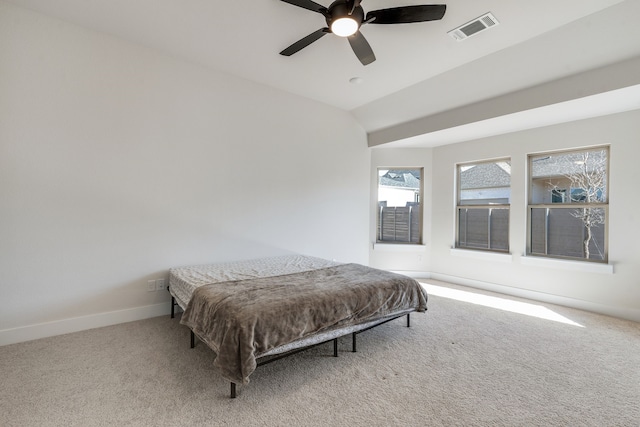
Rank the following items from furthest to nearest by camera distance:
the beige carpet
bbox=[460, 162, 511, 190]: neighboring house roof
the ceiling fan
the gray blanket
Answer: bbox=[460, 162, 511, 190]: neighboring house roof < the ceiling fan < the gray blanket < the beige carpet

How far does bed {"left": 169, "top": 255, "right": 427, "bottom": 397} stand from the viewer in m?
1.77

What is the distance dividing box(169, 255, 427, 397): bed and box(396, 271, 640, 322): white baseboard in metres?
2.18

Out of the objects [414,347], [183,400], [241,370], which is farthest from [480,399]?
[183,400]

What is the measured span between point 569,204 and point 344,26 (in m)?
3.72

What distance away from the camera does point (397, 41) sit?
9.09ft

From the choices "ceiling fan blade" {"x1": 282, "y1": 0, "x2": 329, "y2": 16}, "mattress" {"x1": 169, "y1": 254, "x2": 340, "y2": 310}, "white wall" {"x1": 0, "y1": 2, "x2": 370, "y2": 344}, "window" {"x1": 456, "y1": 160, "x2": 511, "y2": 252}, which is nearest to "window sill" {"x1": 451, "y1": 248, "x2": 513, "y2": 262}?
"window" {"x1": 456, "y1": 160, "x2": 511, "y2": 252}

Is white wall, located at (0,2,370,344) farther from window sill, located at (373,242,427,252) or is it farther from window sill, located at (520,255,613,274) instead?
window sill, located at (520,255,613,274)

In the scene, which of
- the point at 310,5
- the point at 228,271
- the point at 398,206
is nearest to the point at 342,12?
the point at 310,5

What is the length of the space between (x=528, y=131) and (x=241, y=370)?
15.0 feet

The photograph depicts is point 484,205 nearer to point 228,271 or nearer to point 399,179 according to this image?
point 399,179

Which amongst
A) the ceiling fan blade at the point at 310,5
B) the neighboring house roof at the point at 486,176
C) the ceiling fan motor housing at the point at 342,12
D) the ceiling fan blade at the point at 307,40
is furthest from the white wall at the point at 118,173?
the neighboring house roof at the point at 486,176

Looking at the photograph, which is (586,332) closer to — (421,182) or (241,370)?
(421,182)

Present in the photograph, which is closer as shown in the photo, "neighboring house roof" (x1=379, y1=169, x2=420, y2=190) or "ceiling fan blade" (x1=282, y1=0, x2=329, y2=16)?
"ceiling fan blade" (x1=282, y1=0, x2=329, y2=16)

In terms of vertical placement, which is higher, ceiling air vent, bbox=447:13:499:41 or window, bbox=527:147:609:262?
ceiling air vent, bbox=447:13:499:41
